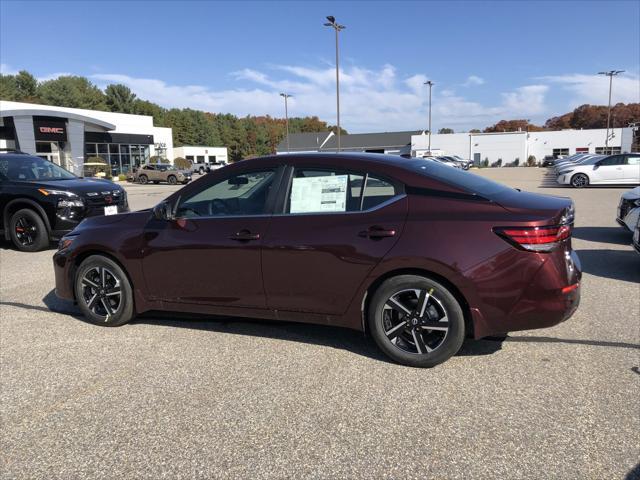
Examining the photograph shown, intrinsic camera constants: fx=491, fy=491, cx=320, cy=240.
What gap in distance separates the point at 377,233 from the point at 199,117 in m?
102

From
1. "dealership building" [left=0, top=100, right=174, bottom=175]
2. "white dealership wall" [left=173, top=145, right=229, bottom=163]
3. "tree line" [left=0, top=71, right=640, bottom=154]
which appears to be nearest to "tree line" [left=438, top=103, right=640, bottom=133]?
"tree line" [left=0, top=71, right=640, bottom=154]

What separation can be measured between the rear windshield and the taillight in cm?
39

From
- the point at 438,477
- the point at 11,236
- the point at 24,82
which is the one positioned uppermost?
the point at 24,82

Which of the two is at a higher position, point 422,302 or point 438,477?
point 422,302

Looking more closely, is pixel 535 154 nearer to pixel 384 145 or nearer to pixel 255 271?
pixel 384 145

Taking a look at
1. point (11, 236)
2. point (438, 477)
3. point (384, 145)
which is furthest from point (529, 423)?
A: point (384, 145)

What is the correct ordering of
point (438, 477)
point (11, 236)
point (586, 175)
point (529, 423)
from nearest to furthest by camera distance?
1. point (438, 477)
2. point (529, 423)
3. point (11, 236)
4. point (586, 175)

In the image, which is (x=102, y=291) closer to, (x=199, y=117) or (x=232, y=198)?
(x=232, y=198)

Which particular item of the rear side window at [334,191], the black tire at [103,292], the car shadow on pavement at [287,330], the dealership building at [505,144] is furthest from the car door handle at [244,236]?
the dealership building at [505,144]

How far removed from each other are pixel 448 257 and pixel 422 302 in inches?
15.7

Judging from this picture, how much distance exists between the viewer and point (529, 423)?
2967 mm

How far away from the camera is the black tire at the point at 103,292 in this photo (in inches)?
183

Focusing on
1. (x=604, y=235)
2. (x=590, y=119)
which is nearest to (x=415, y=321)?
(x=604, y=235)

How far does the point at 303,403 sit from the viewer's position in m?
3.25
